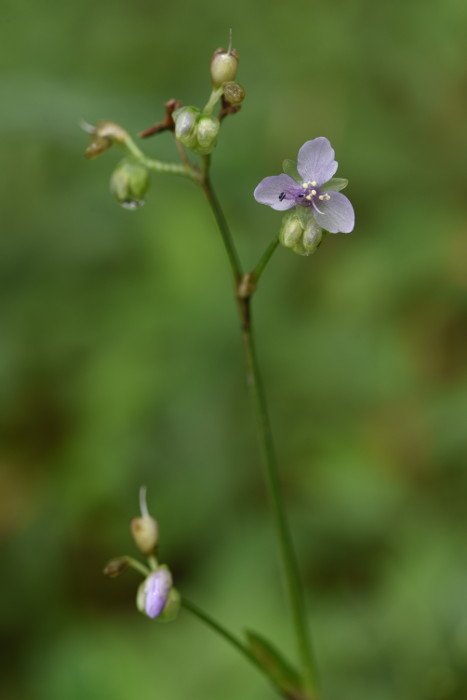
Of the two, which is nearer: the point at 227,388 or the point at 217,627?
the point at 217,627

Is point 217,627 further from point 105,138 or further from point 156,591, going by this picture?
point 105,138

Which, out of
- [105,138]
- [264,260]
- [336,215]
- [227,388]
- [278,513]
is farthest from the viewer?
[227,388]

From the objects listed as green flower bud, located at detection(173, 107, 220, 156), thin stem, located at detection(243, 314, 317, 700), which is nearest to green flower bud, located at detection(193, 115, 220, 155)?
green flower bud, located at detection(173, 107, 220, 156)

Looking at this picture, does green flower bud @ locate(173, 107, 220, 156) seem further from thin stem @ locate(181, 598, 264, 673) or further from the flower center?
thin stem @ locate(181, 598, 264, 673)

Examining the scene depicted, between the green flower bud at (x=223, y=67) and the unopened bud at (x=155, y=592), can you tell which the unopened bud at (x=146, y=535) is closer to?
the unopened bud at (x=155, y=592)

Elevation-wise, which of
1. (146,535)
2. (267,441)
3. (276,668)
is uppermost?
(267,441)

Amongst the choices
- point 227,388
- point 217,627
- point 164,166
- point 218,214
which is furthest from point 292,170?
point 227,388

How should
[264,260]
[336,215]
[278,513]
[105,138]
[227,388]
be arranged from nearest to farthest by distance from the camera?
1. [336,215]
2. [264,260]
3. [105,138]
4. [278,513]
5. [227,388]

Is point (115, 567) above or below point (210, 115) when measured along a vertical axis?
below

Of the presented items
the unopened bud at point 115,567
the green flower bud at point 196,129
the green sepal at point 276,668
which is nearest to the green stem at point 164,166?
the green flower bud at point 196,129
